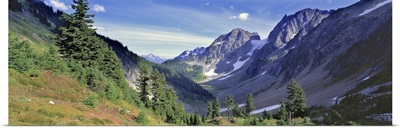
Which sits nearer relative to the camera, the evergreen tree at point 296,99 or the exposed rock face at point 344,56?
the evergreen tree at point 296,99

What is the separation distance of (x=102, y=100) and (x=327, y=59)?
14712 cm

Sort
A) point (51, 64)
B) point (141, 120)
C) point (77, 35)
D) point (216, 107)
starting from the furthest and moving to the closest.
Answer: point (216, 107), point (77, 35), point (51, 64), point (141, 120)

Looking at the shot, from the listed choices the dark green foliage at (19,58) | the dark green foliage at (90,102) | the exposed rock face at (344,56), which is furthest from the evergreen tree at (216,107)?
the dark green foliage at (19,58)

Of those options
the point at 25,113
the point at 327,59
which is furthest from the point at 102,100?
the point at 327,59

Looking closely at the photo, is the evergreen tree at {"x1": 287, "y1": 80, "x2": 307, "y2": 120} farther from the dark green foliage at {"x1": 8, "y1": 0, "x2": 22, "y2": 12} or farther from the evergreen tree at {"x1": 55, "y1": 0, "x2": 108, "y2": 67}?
the dark green foliage at {"x1": 8, "y1": 0, "x2": 22, "y2": 12}

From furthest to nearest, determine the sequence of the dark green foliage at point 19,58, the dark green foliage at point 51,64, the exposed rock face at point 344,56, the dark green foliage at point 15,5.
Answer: the dark green foliage at point 15,5
the exposed rock face at point 344,56
the dark green foliage at point 51,64
the dark green foliage at point 19,58

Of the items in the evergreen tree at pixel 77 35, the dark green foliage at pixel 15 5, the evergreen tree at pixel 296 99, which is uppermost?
the dark green foliage at pixel 15 5

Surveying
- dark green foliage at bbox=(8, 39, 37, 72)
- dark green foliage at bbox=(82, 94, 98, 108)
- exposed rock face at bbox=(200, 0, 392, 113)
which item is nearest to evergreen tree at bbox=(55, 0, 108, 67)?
dark green foliage at bbox=(8, 39, 37, 72)

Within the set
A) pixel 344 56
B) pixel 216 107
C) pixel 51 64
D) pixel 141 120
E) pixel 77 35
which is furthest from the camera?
pixel 344 56

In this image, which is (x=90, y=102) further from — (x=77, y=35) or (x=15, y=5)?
(x=15, y=5)

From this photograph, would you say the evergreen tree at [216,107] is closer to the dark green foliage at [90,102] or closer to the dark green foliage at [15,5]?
the dark green foliage at [90,102]

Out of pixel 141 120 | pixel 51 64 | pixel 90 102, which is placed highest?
pixel 51 64

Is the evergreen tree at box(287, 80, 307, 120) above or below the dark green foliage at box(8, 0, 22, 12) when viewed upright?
below

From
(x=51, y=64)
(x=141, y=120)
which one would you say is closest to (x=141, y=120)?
(x=141, y=120)
